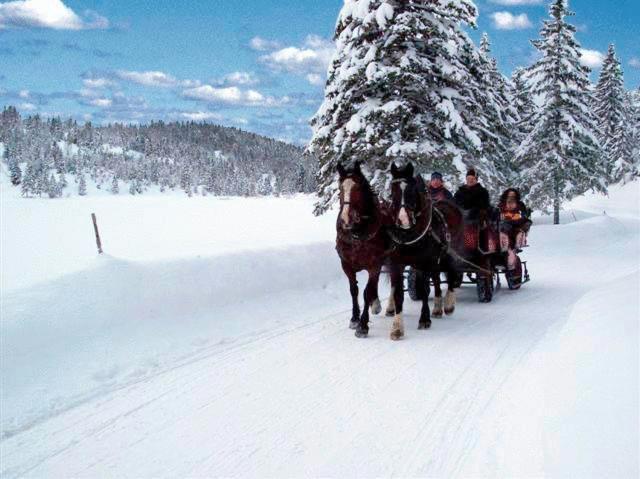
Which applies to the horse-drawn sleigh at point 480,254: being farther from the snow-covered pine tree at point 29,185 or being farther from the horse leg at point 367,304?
the snow-covered pine tree at point 29,185

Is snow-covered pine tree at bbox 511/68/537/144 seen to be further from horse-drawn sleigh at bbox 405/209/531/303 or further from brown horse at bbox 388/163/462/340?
brown horse at bbox 388/163/462/340

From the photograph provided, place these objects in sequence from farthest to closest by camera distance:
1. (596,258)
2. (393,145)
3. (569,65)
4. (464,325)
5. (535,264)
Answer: (569,65), (596,258), (535,264), (393,145), (464,325)

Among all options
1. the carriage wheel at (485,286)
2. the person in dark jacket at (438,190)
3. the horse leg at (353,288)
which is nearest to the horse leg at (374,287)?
the horse leg at (353,288)

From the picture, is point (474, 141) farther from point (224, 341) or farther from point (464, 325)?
point (224, 341)

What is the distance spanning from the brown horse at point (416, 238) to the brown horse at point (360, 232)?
10.3 inches

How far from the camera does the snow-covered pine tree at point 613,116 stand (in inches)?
1864

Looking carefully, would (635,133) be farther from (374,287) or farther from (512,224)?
(374,287)

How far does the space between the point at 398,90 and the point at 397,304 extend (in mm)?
8473

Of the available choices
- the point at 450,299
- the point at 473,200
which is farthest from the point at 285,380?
the point at 473,200

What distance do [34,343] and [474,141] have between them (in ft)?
36.9

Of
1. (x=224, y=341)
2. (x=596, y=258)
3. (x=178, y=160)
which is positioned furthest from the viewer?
(x=178, y=160)

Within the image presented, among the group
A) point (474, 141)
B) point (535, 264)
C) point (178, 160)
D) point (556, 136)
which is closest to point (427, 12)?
point (474, 141)

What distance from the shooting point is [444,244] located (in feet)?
27.9

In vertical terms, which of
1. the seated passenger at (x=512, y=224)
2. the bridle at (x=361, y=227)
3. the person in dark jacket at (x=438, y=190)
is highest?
the person in dark jacket at (x=438, y=190)
